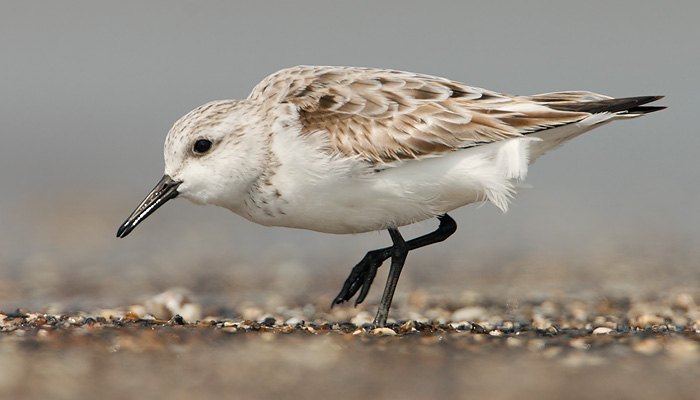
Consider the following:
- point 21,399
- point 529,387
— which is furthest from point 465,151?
point 21,399

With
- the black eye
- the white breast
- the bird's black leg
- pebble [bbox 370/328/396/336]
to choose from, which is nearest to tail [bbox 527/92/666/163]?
the white breast

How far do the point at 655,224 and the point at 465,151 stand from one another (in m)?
7.61

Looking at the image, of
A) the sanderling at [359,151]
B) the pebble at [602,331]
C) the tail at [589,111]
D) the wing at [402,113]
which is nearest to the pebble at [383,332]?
the sanderling at [359,151]

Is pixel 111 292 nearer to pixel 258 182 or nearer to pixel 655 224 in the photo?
pixel 258 182

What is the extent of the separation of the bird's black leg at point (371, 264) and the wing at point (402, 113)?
1118 millimetres

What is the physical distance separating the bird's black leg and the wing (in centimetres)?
112

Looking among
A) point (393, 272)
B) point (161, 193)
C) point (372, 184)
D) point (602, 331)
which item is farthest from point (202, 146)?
point (602, 331)

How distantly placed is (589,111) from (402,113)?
1.34 meters

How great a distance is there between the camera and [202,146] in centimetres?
580

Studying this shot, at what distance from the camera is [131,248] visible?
462 inches

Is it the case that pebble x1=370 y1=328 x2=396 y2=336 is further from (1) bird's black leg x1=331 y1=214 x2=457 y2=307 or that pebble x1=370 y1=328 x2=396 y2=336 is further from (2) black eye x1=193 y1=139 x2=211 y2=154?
(2) black eye x1=193 y1=139 x2=211 y2=154

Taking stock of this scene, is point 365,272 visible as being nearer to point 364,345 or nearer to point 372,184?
point 372,184

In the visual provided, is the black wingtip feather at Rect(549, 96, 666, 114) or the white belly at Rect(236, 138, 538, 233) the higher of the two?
the black wingtip feather at Rect(549, 96, 666, 114)

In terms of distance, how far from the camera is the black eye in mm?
5797
